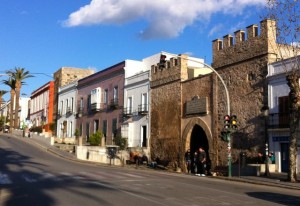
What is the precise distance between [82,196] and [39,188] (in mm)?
2777

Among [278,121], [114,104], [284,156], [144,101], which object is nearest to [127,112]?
[144,101]

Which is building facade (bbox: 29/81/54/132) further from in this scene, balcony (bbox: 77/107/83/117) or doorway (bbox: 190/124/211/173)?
doorway (bbox: 190/124/211/173)

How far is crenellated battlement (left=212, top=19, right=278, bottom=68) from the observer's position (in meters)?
26.2

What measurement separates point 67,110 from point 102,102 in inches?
425

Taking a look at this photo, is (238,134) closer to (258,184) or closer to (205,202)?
(258,184)

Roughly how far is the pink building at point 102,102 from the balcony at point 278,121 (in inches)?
808

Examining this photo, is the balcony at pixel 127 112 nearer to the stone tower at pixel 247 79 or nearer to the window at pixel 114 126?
the window at pixel 114 126

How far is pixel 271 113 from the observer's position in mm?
25266

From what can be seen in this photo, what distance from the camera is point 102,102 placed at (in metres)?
47.3

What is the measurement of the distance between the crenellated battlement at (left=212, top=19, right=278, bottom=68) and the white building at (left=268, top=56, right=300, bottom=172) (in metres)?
1.69

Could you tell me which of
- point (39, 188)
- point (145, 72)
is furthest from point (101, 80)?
point (39, 188)

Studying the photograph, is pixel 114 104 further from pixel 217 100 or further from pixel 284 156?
pixel 284 156

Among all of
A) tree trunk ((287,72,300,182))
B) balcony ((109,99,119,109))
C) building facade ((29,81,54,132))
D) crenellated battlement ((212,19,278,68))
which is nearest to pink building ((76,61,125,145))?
balcony ((109,99,119,109))

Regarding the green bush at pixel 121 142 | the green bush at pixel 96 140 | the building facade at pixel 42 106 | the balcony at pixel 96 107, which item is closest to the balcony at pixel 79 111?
the balcony at pixel 96 107
